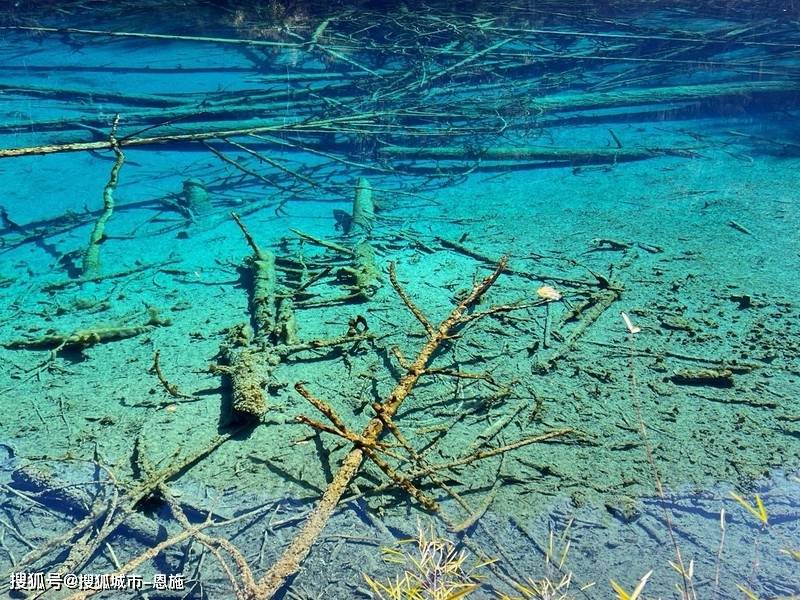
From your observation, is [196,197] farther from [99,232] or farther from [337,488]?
[337,488]

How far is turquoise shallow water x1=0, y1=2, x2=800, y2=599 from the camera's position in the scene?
188cm

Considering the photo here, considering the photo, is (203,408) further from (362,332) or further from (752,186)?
(752,186)

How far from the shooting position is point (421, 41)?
266 inches

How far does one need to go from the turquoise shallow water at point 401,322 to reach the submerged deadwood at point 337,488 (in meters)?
0.02

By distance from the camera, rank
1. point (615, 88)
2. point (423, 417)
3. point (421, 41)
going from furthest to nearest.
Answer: point (421, 41), point (615, 88), point (423, 417)

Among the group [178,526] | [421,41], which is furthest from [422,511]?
[421,41]

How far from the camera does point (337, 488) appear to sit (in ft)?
6.23

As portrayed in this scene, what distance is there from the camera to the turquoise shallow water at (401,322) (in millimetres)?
1880

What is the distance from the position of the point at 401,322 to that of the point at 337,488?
1138 mm

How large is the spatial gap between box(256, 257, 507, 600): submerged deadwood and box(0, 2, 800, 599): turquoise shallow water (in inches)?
0.7

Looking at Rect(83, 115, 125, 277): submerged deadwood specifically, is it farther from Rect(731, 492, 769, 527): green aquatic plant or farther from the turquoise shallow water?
Rect(731, 492, 769, 527): green aquatic plant

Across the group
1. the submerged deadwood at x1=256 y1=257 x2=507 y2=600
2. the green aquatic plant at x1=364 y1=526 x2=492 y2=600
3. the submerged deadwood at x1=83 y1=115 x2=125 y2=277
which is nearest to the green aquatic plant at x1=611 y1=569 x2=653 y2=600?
the green aquatic plant at x1=364 y1=526 x2=492 y2=600

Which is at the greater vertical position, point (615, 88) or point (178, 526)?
point (615, 88)

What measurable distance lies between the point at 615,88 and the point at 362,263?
4015 millimetres
